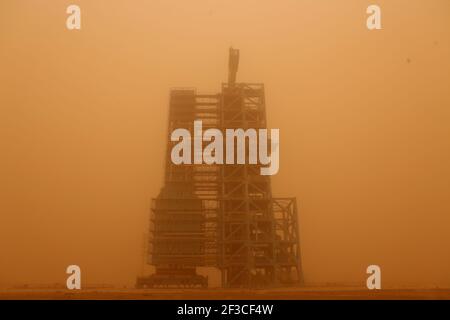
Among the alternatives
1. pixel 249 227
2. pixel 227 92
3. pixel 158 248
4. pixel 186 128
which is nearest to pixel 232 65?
pixel 227 92

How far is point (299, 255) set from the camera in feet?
106

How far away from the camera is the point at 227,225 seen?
3306 cm

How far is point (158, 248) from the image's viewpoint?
32.0m

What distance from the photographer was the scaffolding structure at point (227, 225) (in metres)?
31.8

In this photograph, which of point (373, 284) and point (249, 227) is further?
point (249, 227)

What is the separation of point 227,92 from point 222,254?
13.3m

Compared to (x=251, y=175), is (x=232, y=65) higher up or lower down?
higher up

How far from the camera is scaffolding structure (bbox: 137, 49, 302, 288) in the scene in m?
31.8

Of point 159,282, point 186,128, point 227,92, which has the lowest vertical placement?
point 159,282

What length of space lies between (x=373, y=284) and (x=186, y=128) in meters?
19.0
